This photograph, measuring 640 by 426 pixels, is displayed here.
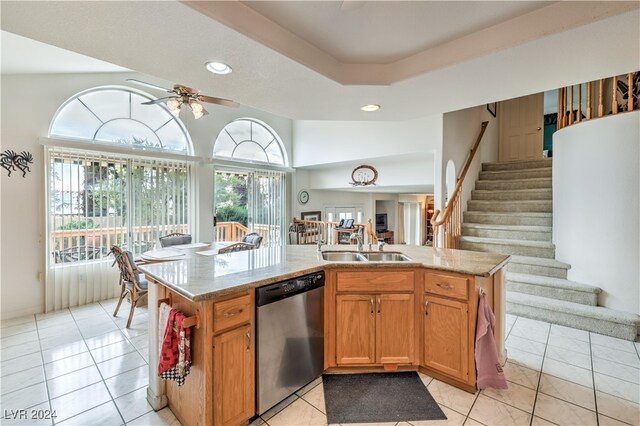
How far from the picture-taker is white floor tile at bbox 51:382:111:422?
1.91 metres

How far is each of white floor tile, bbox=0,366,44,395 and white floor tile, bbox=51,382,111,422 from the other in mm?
410

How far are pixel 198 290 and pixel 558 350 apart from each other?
328 cm

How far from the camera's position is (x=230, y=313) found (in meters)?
1.63

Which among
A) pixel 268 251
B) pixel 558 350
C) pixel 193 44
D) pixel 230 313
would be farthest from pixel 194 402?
pixel 558 350

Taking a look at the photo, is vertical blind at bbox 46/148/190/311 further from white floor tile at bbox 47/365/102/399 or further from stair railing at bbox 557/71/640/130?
stair railing at bbox 557/71/640/130

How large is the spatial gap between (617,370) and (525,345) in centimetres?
62

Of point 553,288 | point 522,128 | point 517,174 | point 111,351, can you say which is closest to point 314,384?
point 111,351

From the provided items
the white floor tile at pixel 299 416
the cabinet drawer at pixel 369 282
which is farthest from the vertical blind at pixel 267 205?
the white floor tile at pixel 299 416

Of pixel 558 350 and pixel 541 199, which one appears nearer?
pixel 558 350

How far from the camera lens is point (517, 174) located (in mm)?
5375

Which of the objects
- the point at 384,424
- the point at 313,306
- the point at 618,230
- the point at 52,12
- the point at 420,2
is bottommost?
the point at 384,424

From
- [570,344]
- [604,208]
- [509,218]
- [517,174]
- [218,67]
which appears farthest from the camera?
[517,174]

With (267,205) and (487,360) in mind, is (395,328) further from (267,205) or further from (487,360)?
(267,205)

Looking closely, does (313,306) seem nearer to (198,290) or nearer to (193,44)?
(198,290)
